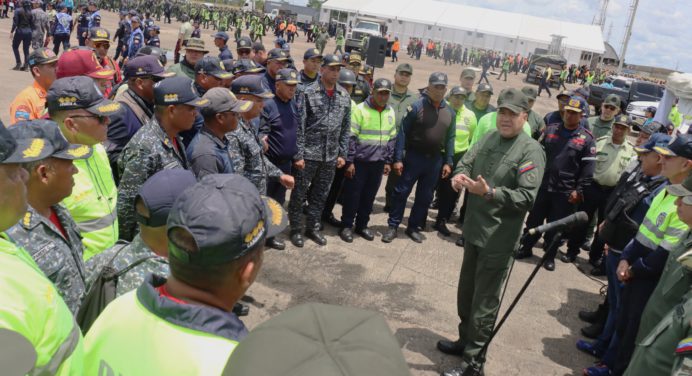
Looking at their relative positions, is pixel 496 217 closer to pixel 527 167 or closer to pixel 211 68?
pixel 527 167

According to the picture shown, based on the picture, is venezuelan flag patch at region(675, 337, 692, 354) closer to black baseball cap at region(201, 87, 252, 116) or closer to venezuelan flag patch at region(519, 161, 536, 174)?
venezuelan flag patch at region(519, 161, 536, 174)

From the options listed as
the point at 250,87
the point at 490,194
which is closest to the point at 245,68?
the point at 250,87

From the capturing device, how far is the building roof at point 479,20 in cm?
4794

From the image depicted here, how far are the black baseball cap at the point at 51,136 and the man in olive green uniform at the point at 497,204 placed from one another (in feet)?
8.12

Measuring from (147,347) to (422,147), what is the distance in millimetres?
5486

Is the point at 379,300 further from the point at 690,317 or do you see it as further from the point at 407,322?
the point at 690,317

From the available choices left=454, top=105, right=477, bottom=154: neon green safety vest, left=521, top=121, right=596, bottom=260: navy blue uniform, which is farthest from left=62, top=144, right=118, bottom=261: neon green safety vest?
left=454, top=105, right=477, bottom=154: neon green safety vest

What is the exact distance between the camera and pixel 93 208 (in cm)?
296

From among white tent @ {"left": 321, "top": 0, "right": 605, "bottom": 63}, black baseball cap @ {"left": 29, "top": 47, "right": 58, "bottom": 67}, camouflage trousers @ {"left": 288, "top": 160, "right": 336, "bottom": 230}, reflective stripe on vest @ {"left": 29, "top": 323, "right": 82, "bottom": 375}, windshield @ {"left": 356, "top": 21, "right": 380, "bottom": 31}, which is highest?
white tent @ {"left": 321, "top": 0, "right": 605, "bottom": 63}

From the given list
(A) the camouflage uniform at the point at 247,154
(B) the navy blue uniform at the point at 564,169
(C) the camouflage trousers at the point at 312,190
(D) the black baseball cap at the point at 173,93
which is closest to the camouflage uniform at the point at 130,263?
(D) the black baseball cap at the point at 173,93

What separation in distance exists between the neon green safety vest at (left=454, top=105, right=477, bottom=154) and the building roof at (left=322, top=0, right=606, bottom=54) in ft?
143

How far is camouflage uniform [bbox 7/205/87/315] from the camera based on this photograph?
6.64ft

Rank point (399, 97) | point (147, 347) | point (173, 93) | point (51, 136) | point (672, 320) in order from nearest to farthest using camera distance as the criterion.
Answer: point (147, 347) → point (51, 136) → point (672, 320) → point (173, 93) → point (399, 97)

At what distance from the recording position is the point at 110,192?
3145 millimetres
